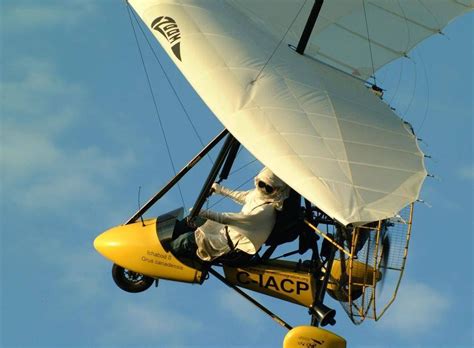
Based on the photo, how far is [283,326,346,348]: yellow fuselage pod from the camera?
27.7 metres

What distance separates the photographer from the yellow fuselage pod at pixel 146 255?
96.0ft

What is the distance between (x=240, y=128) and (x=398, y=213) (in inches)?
125

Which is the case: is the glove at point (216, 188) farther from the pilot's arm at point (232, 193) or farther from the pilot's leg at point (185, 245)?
the pilot's leg at point (185, 245)

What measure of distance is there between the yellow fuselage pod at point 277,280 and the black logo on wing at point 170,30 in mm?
4156

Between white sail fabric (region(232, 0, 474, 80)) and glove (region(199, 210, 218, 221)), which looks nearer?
glove (region(199, 210, 218, 221))

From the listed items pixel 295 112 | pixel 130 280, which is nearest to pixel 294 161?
pixel 295 112

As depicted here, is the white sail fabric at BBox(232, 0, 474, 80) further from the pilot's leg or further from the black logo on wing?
the pilot's leg

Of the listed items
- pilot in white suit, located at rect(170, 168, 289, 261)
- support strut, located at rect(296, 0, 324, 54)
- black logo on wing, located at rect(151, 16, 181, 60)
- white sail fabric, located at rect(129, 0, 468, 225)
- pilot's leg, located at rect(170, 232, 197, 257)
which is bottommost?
pilot's leg, located at rect(170, 232, 197, 257)

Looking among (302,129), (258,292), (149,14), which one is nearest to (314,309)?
(258,292)

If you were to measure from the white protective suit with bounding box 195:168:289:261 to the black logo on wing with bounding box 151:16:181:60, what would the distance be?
109 inches

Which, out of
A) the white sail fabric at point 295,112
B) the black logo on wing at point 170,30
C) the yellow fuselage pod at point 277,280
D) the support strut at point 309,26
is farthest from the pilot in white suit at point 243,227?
the support strut at point 309,26

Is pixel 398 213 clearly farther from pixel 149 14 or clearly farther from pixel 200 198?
pixel 149 14

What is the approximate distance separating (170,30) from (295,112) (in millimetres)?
2906

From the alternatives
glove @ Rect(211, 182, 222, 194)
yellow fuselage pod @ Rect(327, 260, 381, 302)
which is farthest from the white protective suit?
yellow fuselage pod @ Rect(327, 260, 381, 302)
